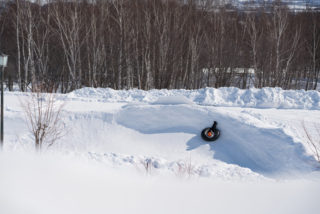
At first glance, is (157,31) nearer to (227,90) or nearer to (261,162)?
(227,90)

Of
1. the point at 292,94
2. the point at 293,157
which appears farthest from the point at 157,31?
the point at 293,157

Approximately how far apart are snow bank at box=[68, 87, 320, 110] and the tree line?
4586 millimetres

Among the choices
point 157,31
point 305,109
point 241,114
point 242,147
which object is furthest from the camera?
point 157,31

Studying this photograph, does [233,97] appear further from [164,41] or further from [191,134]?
[164,41]

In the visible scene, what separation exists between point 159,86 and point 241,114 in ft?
33.9

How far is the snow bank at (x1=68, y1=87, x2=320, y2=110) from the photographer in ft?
40.7

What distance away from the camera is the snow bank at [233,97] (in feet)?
40.7

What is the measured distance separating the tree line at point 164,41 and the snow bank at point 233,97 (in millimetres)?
4586

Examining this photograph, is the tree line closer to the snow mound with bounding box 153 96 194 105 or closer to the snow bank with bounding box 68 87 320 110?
the snow bank with bounding box 68 87 320 110

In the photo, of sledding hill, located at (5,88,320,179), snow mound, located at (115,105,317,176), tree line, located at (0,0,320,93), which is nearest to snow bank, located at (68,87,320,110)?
sledding hill, located at (5,88,320,179)

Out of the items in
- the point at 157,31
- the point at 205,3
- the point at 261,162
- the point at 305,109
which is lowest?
the point at 261,162

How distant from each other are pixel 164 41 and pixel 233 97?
8.08m

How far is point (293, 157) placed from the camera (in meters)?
7.59

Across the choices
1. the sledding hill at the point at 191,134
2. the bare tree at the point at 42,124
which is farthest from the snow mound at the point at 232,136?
the bare tree at the point at 42,124
